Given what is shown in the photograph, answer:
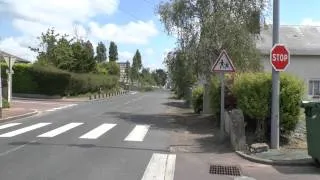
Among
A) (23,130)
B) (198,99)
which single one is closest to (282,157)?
(23,130)

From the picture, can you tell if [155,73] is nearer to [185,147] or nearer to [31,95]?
[31,95]

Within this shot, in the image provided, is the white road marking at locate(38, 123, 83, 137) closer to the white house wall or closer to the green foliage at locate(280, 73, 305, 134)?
the green foliage at locate(280, 73, 305, 134)

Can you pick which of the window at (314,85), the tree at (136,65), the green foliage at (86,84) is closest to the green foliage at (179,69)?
the window at (314,85)

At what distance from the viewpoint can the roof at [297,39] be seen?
33619mm

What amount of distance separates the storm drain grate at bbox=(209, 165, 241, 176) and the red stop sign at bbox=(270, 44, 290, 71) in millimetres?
3614

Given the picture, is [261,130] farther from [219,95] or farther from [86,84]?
[86,84]

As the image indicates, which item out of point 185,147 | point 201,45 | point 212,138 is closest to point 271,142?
point 185,147

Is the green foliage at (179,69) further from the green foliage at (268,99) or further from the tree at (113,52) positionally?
the tree at (113,52)

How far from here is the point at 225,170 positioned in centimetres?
1244

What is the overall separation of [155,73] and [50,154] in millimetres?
175735

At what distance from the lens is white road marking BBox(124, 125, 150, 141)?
1837cm

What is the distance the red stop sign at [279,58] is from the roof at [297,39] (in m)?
15.7

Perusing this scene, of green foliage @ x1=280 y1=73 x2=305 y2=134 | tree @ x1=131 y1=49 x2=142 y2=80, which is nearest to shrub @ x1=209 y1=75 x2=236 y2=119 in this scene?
green foliage @ x1=280 y1=73 x2=305 y2=134

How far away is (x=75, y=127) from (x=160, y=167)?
10146mm
